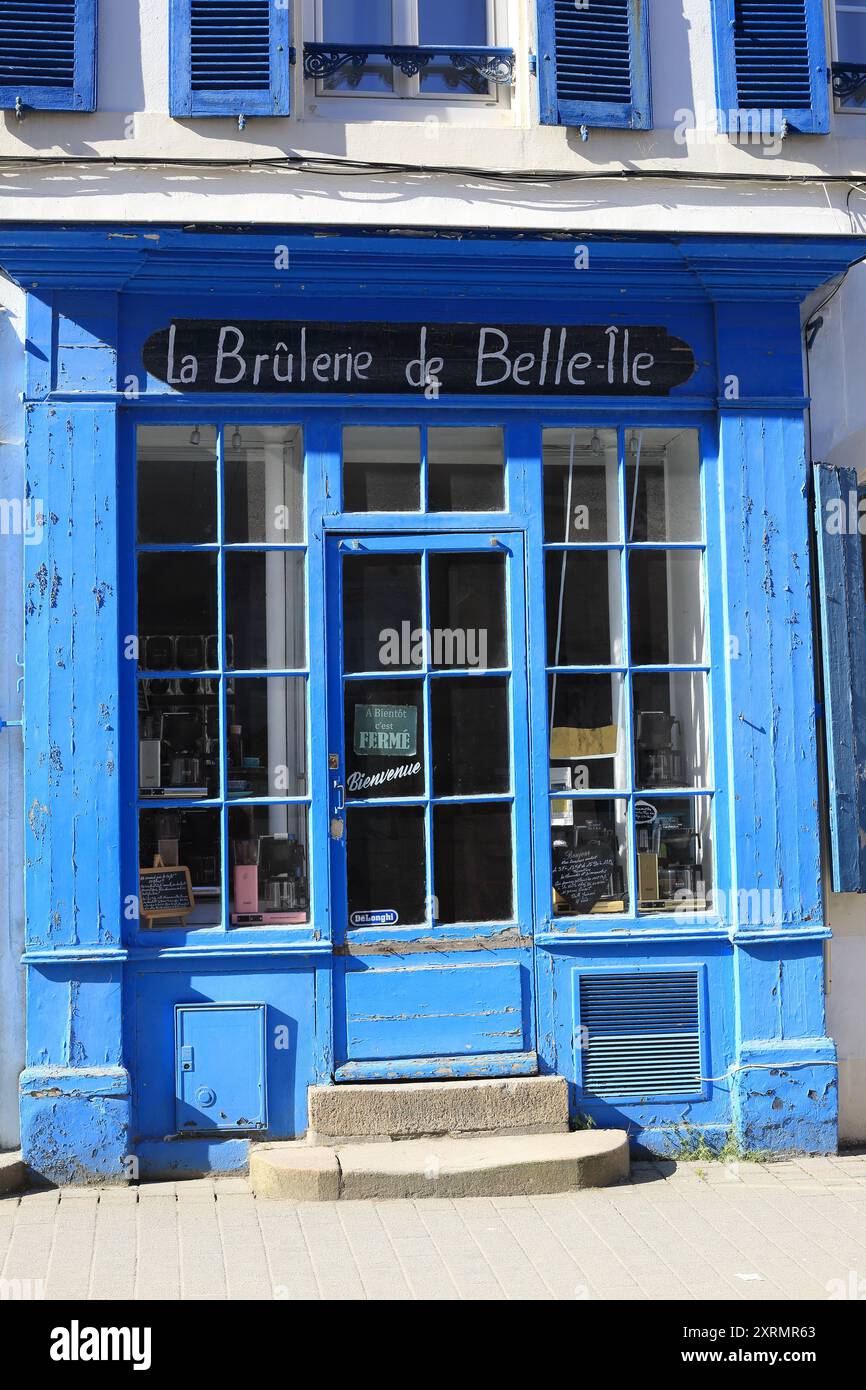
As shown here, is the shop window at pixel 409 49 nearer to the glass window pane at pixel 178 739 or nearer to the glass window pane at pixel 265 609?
the glass window pane at pixel 265 609

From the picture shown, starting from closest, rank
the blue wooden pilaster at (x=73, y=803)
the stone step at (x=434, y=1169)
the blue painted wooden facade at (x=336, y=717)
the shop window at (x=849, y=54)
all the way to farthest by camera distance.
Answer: the stone step at (x=434, y=1169) < the blue wooden pilaster at (x=73, y=803) < the blue painted wooden facade at (x=336, y=717) < the shop window at (x=849, y=54)

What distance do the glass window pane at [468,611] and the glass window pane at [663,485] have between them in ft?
2.33

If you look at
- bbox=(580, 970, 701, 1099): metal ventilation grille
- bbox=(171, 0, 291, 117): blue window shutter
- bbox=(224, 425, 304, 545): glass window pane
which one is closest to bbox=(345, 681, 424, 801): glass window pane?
bbox=(224, 425, 304, 545): glass window pane

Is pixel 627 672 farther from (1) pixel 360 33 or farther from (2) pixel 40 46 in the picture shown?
(2) pixel 40 46

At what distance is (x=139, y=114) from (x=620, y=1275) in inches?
205

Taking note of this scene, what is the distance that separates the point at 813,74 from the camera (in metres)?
6.59

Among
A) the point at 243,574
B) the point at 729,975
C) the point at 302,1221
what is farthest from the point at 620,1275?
the point at 243,574

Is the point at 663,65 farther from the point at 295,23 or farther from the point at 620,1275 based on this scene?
the point at 620,1275

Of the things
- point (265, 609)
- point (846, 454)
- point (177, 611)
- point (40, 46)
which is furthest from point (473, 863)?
point (40, 46)

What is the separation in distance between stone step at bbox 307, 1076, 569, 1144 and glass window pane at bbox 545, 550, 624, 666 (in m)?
1.97

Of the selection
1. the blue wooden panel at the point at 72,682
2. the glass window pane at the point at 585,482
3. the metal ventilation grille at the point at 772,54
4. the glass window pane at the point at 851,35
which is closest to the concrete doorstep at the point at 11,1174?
the blue wooden panel at the point at 72,682

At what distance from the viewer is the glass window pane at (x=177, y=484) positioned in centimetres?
631

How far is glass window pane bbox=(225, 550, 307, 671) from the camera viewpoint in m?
6.36

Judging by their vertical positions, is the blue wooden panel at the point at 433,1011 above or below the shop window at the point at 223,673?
below
